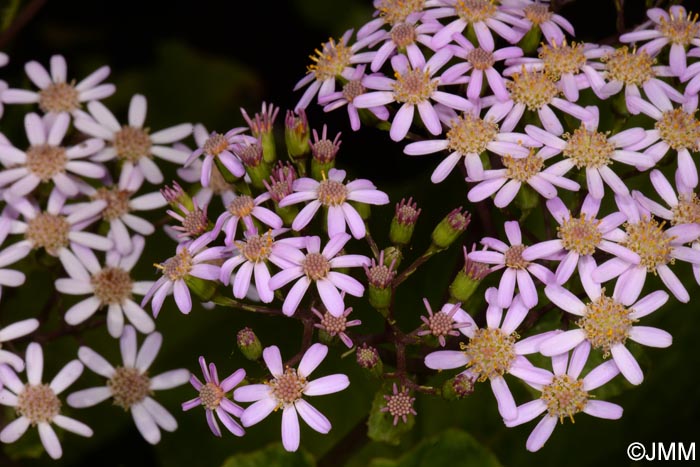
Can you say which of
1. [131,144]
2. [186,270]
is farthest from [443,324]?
[131,144]

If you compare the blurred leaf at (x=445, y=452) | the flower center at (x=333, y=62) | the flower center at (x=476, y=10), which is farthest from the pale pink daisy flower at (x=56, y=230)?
the flower center at (x=476, y=10)

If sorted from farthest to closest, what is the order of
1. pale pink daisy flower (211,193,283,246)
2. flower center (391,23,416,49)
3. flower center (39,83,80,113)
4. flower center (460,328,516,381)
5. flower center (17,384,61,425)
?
flower center (39,83,80,113) < flower center (17,384,61,425) < flower center (391,23,416,49) < pale pink daisy flower (211,193,283,246) < flower center (460,328,516,381)

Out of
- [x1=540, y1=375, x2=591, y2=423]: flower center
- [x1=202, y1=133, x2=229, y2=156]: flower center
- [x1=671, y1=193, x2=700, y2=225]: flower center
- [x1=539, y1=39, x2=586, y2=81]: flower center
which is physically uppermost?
[x1=539, y1=39, x2=586, y2=81]: flower center

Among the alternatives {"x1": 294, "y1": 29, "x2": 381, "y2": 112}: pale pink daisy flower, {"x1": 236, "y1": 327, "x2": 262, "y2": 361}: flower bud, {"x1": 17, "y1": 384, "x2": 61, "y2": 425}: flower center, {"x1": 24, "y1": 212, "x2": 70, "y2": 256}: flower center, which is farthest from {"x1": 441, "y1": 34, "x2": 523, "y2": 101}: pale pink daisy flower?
{"x1": 17, "y1": 384, "x2": 61, "y2": 425}: flower center

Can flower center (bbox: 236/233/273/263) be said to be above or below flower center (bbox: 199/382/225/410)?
above

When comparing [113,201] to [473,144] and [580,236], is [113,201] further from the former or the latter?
[580,236]

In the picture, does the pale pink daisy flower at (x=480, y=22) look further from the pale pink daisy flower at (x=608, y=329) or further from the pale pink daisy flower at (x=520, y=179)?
the pale pink daisy flower at (x=608, y=329)

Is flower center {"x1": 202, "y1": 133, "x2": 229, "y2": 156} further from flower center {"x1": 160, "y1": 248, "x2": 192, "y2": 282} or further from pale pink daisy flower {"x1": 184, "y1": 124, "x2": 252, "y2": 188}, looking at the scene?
flower center {"x1": 160, "y1": 248, "x2": 192, "y2": 282}
